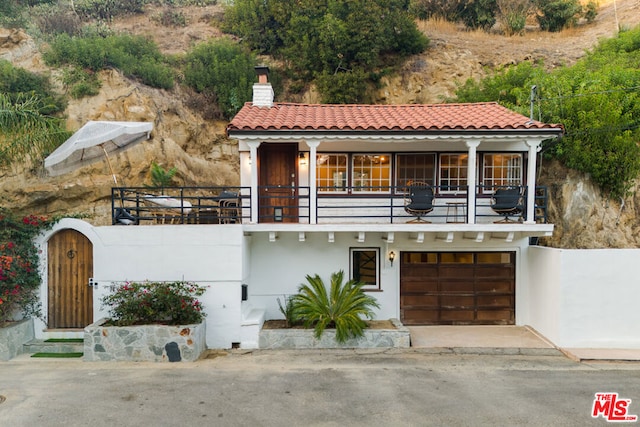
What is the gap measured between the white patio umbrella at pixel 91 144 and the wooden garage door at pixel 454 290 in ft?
26.8

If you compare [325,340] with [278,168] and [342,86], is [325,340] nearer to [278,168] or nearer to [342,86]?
[278,168]

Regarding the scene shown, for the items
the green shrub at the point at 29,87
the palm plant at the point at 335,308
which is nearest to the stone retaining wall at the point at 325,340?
the palm plant at the point at 335,308

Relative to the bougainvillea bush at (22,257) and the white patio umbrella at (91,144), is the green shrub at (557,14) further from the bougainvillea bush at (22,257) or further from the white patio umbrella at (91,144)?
the bougainvillea bush at (22,257)

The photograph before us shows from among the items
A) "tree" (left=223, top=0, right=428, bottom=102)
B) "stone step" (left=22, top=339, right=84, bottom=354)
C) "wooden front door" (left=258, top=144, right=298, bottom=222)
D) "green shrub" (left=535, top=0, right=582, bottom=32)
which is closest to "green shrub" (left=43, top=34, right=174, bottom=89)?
"tree" (left=223, top=0, right=428, bottom=102)

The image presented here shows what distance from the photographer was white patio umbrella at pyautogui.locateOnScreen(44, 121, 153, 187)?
381 inches

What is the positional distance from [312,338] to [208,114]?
542 inches

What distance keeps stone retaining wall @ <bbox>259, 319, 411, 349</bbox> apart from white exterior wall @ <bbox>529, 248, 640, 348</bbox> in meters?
3.80

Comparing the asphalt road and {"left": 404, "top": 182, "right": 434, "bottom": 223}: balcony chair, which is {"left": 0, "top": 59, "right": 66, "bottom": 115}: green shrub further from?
{"left": 404, "top": 182, "right": 434, "bottom": 223}: balcony chair

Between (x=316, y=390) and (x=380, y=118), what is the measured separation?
289 inches

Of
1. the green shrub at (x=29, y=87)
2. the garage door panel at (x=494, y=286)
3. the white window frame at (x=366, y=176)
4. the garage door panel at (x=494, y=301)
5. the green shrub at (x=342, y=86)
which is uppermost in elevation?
the green shrub at (x=342, y=86)

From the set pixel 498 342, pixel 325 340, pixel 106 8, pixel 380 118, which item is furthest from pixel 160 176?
pixel 106 8

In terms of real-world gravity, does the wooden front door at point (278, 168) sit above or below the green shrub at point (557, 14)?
below

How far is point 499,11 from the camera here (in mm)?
28172

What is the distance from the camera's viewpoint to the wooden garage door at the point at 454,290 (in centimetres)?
1112
